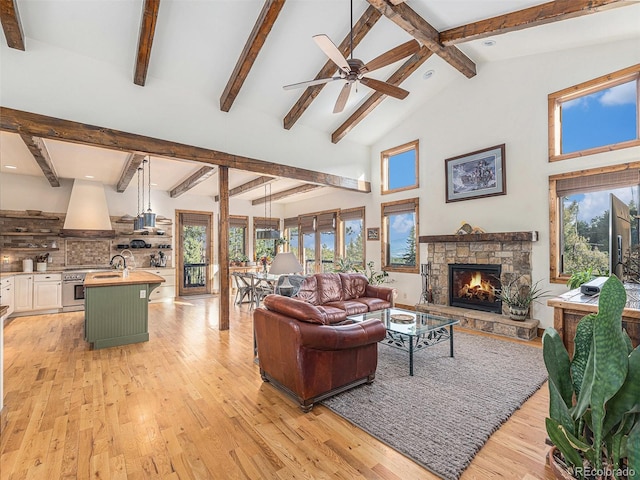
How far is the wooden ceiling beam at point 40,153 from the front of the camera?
399 centimetres

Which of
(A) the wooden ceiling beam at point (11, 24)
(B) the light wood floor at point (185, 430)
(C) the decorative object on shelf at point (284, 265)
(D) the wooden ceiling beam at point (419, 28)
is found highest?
(D) the wooden ceiling beam at point (419, 28)

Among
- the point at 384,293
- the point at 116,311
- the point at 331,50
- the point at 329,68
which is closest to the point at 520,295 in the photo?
the point at 384,293

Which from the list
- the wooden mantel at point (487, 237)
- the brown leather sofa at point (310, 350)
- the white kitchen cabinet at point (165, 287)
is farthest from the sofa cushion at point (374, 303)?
the white kitchen cabinet at point (165, 287)

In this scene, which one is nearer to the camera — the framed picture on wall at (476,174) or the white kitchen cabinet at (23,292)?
the framed picture on wall at (476,174)

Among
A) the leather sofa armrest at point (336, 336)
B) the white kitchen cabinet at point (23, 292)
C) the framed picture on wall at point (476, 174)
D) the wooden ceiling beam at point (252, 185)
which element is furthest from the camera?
the wooden ceiling beam at point (252, 185)

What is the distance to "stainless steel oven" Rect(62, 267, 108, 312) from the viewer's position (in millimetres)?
6309

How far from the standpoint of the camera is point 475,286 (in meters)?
5.42

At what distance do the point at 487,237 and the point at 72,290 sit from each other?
812cm

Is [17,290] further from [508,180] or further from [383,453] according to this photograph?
[508,180]

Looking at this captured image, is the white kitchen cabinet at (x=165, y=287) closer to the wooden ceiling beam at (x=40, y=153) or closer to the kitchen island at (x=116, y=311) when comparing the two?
the wooden ceiling beam at (x=40, y=153)

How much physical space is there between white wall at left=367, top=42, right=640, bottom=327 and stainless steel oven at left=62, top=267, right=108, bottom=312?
7.27 m

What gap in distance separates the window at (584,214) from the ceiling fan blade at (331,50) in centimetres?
356

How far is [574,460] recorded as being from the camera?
1.48m

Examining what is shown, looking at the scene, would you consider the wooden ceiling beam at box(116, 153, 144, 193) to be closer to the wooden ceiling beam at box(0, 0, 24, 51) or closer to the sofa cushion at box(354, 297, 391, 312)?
the wooden ceiling beam at box(0, 0, 24, 51)
